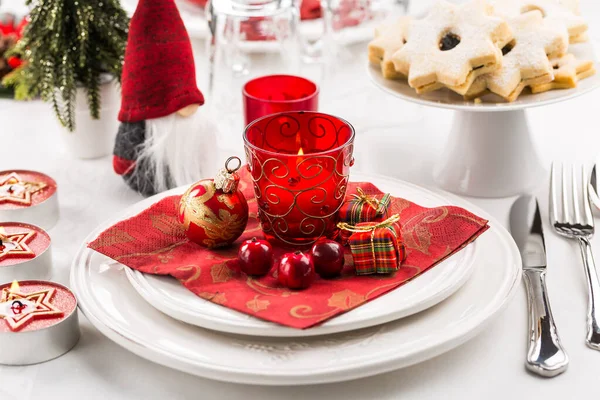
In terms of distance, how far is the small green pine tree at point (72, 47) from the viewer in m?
1.03

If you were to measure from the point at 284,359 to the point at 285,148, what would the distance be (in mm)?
278

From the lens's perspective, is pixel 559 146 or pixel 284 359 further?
pixel 559 146

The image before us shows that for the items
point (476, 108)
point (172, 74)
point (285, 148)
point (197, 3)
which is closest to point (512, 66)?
point (476, 108)

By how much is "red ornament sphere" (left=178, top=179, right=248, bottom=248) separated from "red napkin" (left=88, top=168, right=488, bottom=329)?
0.05ft

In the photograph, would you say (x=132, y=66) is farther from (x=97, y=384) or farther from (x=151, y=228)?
(x=97, y=384)

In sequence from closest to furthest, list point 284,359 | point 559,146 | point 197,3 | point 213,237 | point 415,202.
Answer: point 284,359 < point 213,237 < point 415,202 < point 559,146 < point 197,3

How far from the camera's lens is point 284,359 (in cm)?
63

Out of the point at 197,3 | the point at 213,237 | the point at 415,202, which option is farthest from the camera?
the point at 197,3

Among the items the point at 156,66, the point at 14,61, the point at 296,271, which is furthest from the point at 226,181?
the point at 14,61

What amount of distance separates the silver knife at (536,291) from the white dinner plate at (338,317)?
8 cm

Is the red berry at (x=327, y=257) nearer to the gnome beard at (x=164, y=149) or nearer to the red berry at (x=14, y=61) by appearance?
the gnome beard at (x=164, y=149)

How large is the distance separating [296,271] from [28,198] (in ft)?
1.36

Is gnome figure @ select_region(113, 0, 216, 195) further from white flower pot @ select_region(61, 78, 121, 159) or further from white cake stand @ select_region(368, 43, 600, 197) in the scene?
white cake stand @ select_region(368, 43, 600, 197)

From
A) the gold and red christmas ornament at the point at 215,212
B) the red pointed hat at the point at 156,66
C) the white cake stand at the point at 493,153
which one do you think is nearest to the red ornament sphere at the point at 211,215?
the gold and red christmas ornament at the point at 215,212
